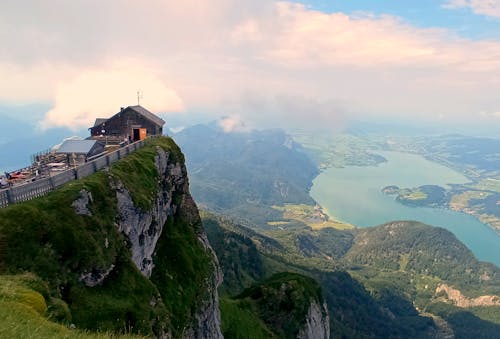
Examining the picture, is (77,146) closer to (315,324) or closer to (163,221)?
(163,221)

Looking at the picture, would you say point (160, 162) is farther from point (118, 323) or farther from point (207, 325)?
point (118, 323)

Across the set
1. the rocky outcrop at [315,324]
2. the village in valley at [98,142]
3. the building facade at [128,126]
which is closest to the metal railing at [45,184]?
the village in valley at [98,142]

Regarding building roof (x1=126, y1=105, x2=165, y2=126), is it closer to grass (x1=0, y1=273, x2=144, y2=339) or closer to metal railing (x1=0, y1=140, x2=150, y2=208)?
metal railing (x1=0, y1=140, x2=150, y2=208)

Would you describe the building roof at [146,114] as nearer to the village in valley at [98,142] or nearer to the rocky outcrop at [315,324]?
the village in valley at [98,142]

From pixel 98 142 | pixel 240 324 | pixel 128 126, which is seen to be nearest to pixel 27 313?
pixel 98 142

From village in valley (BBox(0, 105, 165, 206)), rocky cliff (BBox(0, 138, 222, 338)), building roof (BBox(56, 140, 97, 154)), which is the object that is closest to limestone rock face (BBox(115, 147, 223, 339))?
rocky cliff (BBox(0, 138, 222, 338))

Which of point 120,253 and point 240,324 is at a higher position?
point 120,253
